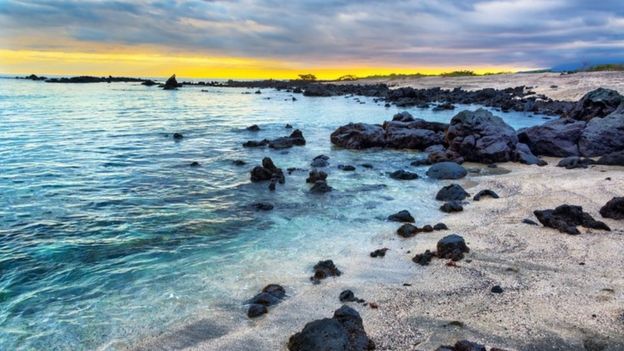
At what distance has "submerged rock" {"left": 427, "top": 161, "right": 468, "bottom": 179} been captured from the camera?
16.8 m

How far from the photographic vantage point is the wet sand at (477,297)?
6.08 m

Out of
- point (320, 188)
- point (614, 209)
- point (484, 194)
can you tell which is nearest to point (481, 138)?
point (484, 194)

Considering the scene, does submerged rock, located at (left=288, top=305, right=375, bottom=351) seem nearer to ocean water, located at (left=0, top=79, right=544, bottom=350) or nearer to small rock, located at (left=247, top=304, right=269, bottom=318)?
small rock, located at (left=247, top=304, right=269, bottom=318)

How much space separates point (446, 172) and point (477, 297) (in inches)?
404

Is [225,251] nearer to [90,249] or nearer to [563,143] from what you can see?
[90,249]

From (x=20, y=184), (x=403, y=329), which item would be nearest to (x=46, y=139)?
(x=20, y=184)

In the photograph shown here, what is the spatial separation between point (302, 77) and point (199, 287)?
178287mm

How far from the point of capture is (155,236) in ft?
34.4

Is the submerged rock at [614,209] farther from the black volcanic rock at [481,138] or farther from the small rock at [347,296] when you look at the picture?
the black volcanic rock at [481,138]

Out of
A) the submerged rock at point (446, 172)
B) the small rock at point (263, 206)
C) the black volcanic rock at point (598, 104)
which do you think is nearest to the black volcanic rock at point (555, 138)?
the black volcanic rock at point (598, 104)

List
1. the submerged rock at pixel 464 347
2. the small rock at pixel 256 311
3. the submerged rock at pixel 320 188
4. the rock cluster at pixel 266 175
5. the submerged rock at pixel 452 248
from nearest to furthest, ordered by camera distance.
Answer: the submerged rock at pixel 464 347 < the small rock at pixel 256 311 < the submerged rock at pixel 452 248 < the submerged rock at pixel 320 188 < the rock cluster at pixel 266 175

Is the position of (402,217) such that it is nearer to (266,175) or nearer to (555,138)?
(266,175)

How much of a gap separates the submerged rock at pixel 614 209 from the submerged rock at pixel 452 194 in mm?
3536

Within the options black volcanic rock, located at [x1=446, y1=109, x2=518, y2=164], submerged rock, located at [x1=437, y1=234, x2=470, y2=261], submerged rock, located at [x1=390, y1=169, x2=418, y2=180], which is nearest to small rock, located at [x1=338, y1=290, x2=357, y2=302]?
submerged rock, located at [x1=437, y1=234, x2=470, y2=261]
